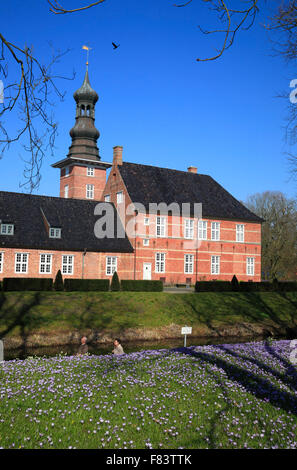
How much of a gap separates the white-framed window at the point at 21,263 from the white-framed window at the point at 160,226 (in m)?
12.8

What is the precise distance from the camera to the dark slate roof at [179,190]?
137 feet

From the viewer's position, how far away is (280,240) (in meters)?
Answer: 54.4

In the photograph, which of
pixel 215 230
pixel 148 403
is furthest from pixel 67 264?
pixel 148 403

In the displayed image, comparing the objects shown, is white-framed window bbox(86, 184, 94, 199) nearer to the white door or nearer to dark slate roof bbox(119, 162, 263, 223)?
dark slate roof bbox(119, 162, 263, 223)

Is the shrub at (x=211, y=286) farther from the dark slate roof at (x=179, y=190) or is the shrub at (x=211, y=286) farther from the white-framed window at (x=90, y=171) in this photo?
the white-framed window at (x=90, y=171)

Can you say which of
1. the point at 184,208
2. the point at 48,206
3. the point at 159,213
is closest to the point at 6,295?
the point at 48,206

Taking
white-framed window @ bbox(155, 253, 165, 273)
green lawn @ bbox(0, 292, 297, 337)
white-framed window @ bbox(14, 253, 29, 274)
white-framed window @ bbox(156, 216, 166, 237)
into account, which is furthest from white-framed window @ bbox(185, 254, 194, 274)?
white-framed window @ bbox(14, 253, 29, 274)

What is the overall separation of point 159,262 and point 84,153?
689 inches

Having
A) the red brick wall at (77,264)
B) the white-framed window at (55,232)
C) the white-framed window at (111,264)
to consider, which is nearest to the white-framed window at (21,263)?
the red brick wall at (77,264)

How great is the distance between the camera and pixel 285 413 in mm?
7742

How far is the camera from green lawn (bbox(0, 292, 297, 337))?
23.4 meters

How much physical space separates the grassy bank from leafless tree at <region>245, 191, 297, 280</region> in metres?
22.3

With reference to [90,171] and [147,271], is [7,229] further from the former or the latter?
[90,171]
